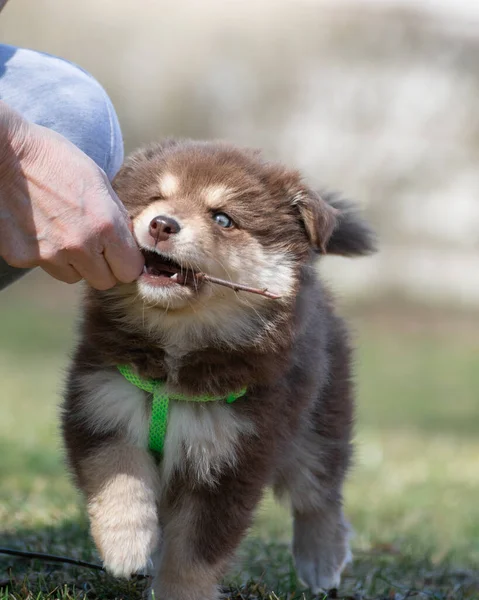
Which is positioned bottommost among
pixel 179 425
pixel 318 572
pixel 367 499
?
pixel 367 499

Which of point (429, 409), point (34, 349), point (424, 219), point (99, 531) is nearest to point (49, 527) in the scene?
point (99, 531)

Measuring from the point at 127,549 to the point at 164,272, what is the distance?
0.85 metres

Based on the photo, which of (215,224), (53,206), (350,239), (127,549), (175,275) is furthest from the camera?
(350,239)

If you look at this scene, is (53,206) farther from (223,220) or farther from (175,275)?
(223,220)

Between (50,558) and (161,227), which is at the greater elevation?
(161,227)

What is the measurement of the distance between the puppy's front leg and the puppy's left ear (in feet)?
2.90

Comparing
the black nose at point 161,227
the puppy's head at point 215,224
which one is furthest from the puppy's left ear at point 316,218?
the black nose at point 161,227

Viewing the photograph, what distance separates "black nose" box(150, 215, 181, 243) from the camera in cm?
282

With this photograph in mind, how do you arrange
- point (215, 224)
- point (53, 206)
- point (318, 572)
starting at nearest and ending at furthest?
point (53, 206)
point (215, 224)
point (318, 572)

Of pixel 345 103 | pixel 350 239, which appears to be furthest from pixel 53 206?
pixel 345 103

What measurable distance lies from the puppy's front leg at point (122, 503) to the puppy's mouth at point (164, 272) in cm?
53

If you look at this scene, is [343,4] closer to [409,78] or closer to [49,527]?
[409,78]

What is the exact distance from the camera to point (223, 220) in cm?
309

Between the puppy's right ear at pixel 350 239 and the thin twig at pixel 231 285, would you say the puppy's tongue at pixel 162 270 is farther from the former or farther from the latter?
the puppy's right ear at pixel 350 239
